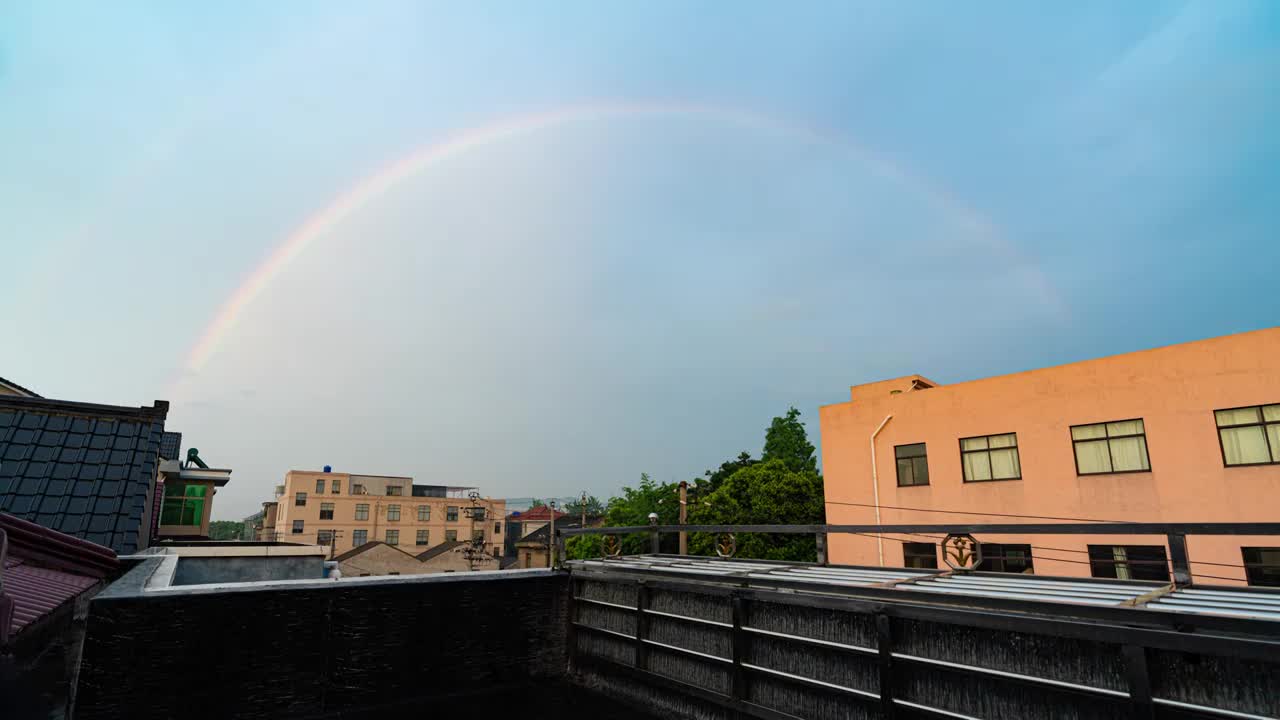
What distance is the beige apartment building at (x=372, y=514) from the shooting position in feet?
269

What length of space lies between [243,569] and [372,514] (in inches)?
3132

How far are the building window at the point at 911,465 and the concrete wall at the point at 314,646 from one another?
1809 centimetres

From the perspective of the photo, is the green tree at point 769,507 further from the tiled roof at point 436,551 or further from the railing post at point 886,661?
the tiled roof at point 436,551

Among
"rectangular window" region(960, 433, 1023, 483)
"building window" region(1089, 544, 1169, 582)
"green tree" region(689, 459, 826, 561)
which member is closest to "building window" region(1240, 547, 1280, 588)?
"building window" region(1089, 544, 1169, 582)

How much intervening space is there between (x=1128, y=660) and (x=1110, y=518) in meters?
18.6

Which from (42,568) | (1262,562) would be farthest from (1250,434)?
(42,568)

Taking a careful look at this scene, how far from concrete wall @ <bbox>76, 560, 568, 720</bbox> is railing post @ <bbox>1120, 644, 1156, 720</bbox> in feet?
25.7

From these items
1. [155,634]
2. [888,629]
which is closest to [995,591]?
[888,629]

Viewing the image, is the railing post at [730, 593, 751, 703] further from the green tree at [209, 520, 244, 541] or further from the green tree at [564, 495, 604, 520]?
the green tree at [209, 520, 244, 541]

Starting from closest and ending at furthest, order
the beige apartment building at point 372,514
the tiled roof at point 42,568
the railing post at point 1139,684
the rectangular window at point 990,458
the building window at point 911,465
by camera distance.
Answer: the tiled roof at point 42,568, the railing post at point 1139,684, the rectangular window at point 990,458, the building window at point 911,465, the beige apartment building at point 372,514

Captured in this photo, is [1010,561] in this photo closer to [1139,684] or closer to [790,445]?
[1139,684]

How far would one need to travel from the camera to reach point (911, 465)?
24422 mm

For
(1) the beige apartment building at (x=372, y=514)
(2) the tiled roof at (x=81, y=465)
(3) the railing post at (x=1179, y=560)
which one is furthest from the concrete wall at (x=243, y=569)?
(1) the beige apartment building at (x=372, y=514)

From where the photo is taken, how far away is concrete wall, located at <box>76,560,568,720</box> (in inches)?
269
